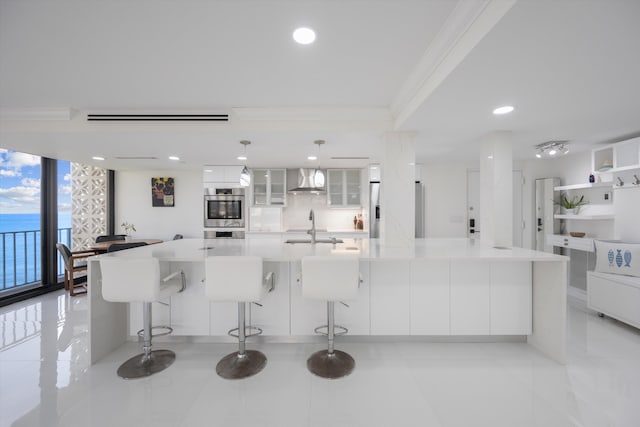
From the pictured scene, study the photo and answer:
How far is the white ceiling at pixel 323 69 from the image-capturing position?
148 cm

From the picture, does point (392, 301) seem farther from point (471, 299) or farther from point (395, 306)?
point (471, 299)

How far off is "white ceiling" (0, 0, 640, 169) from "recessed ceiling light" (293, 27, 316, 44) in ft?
0.15

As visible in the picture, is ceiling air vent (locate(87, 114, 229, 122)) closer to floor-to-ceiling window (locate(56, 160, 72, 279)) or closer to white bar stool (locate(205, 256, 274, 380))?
white bar stool (locate(205, 256, 274, 380))

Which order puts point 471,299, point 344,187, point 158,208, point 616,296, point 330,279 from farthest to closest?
1. point 158,208
2. point 344,187
3. point 616,296
4. point 471,299
5. point 330,279

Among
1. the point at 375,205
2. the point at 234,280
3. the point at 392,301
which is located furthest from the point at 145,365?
the point at 375,205

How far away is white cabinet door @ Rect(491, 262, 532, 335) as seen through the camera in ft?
8.99

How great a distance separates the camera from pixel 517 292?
2.75m

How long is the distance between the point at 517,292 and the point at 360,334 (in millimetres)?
1569

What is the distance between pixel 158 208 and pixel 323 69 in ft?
17.8

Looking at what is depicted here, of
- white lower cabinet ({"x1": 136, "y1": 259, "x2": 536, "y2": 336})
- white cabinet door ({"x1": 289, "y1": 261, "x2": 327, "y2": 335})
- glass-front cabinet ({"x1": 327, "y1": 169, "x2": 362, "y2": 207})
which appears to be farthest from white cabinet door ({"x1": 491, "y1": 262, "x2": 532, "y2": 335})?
glass-front cabinet ({"x1": 327, "y1": 169, "x2": 362, "y2": 207})

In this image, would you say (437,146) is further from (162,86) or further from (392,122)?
(162,86)

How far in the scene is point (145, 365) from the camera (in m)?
2.37

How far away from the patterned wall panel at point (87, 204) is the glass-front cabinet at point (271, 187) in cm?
319

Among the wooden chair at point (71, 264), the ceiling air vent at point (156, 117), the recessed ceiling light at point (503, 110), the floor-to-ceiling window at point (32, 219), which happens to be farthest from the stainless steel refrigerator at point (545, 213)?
the floor-to-ceiling window at point (32, 219)
